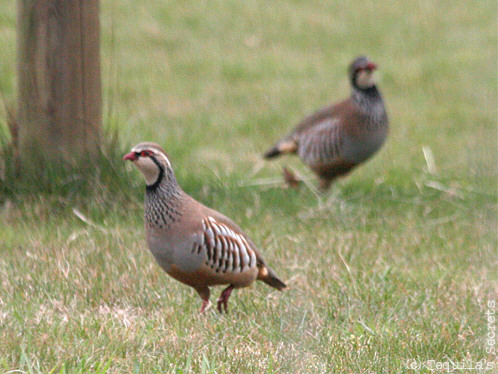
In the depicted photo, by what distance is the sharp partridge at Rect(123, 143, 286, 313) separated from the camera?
178 inches

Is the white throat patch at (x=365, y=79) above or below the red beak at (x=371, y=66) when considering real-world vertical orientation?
below

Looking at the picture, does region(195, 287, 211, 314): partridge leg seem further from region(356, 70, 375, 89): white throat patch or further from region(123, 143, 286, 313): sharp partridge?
region(356, 70, 375, 89): white throat patch

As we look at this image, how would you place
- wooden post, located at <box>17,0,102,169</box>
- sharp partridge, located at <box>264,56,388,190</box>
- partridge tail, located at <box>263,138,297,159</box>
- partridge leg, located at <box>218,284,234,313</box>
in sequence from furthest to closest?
partridge tail, located at <box>263,138,297,159</box>
sharp partridge, located at <box>264,56,388,190</box>
wooden post, located at <box>17,0,102,169</box>
partridge leg, located at <box>218,284,234,313</box>

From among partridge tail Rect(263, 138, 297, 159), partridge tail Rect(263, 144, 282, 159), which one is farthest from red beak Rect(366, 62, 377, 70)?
partridge tail Rect(263, 144, 282, 159)

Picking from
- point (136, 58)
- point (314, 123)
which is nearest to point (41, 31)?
point (314, 123)

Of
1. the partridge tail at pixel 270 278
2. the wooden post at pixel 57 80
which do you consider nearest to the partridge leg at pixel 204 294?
the partridge tail at pixel 270 278

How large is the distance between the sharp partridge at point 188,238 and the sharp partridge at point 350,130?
280cm

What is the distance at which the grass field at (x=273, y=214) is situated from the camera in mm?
4082

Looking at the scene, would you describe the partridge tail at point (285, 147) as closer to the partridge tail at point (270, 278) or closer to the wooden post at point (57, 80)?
the wooden post at point (57, 80)

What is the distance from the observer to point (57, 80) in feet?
20.6

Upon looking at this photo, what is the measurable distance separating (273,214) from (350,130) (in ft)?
3.71

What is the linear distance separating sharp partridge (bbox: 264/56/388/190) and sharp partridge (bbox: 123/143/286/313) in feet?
9.19

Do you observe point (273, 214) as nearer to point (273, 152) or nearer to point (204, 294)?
point (273, 152)

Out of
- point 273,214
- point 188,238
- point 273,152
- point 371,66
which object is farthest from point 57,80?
point 371,66
